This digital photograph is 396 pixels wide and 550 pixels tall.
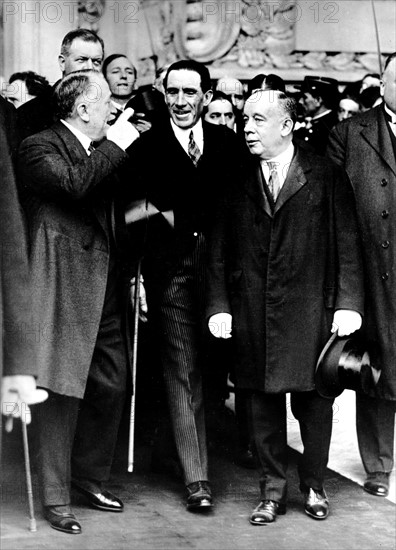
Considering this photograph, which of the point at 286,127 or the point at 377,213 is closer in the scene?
the point at 286,127

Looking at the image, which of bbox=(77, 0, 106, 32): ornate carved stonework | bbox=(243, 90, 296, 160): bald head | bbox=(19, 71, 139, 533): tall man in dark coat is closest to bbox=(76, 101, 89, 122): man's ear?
bbox=(19, 71, 139, 533): tall man in dark coat

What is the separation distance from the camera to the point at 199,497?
5105 mm

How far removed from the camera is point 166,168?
5.23 m

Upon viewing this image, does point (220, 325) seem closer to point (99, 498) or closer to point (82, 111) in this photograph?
point (99, 498)

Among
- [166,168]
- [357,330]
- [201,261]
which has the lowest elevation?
[357,330]

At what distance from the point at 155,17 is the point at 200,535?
24.3 ft

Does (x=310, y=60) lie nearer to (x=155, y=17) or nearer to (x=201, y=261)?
(x=155, y=17)

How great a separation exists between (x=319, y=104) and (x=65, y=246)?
3521 millimetres

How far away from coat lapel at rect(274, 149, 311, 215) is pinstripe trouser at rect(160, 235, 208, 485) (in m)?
0.44

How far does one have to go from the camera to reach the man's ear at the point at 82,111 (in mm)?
4887

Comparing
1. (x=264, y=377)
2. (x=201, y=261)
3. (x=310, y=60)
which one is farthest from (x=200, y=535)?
(x=310, y=60)

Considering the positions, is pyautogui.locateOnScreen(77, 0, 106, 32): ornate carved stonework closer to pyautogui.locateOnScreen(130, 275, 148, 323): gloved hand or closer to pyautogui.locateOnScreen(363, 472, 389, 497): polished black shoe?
pyautogui.locateOnScreen(130, 275, 148, 323): gloved hand

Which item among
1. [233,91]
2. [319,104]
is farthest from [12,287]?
[319,104]

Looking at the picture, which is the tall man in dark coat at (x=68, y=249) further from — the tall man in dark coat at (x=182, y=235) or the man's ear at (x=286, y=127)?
the man's ear at (x=286, y=127)
